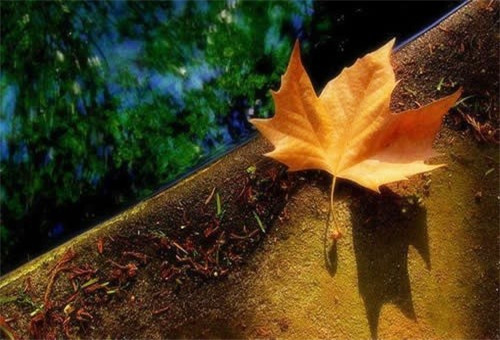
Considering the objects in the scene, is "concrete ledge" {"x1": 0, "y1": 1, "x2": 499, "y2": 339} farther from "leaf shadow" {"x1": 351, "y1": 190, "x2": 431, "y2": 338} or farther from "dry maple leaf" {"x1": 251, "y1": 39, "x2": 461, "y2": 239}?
"dry maple leaf" {"x1": 251, "y1": 39, "x2": 461, "y2": 239}

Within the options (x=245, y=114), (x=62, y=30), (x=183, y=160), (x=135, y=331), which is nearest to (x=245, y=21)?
(x=245, y=114)

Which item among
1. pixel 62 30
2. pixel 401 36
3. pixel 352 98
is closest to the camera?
pixel 352 98

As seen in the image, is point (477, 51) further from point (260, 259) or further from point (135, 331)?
point (135, 331)

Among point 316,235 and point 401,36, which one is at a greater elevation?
point 401,36

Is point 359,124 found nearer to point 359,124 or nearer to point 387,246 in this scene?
point 359,124

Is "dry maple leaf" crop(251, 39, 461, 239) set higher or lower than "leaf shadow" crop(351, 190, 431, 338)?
higher

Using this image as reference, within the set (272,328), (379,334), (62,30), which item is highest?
(62,30)

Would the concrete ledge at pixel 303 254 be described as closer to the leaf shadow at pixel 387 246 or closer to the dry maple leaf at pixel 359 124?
the leaf shadow at pixel 387 246

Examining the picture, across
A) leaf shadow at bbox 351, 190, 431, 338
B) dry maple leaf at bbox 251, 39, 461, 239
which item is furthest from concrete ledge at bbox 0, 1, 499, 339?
dry maple leaf at bbox 251, 39, 461, 239
